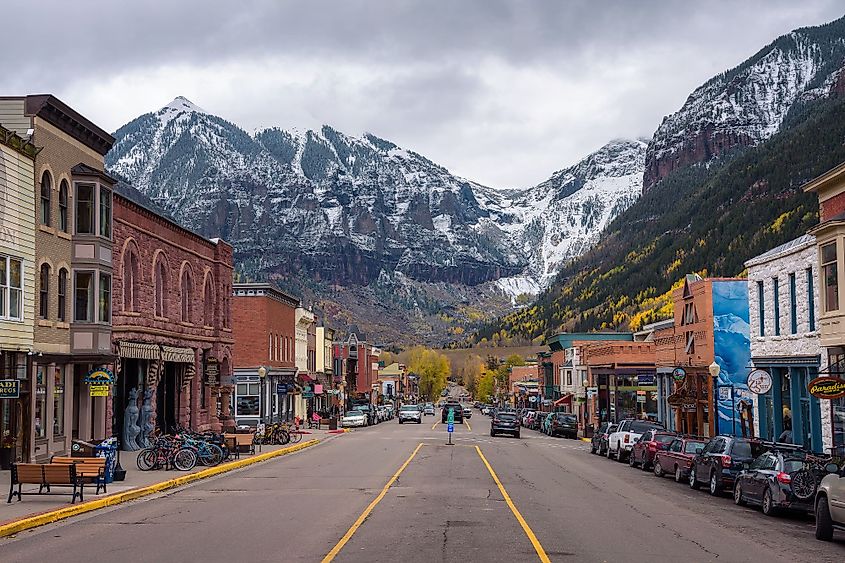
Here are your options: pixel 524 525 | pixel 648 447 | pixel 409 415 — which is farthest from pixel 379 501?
pixel 409 415

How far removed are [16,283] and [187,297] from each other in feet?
61.9

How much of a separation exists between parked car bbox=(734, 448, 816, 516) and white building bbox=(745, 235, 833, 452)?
426 inches

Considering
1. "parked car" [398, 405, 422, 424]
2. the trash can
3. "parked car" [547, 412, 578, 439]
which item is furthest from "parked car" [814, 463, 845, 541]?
"parked car" [398, 405, 422, 424]

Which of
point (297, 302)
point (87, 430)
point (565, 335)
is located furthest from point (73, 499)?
point (565, 335)

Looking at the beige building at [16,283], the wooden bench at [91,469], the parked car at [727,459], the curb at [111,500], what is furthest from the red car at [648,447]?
the beige building at [16,283]

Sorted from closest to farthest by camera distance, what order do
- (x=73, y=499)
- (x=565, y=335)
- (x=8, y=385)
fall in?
(x=73, y=499), (x=8, y=385), (x=565, y=335)

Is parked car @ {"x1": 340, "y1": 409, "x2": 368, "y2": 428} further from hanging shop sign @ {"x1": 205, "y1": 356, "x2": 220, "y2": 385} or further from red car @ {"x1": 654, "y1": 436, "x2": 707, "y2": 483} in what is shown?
red car @ {"x1": 654, "y1": 436, "x2": 707, "y2": 483}

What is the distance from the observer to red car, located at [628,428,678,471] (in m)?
36.2

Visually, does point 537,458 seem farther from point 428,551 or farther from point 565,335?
point 565,335

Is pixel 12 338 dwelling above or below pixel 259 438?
above

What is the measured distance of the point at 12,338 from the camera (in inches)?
1180

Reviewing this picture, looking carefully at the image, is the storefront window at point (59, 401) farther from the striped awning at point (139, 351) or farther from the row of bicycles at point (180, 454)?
the striped awning at point (139, 351)

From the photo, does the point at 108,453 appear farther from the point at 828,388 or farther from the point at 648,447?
the point at 648,447

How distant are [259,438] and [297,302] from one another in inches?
1423
